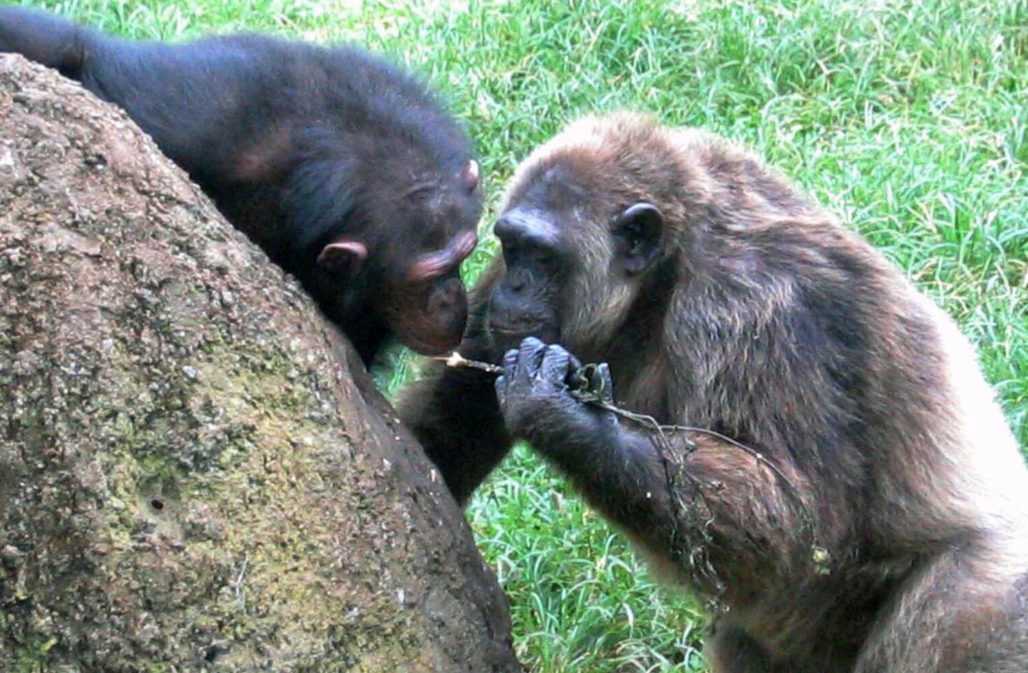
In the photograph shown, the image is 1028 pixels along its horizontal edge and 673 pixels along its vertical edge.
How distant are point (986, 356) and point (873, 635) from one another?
2.57 meters

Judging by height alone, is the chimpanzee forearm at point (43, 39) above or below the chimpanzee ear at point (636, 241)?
above

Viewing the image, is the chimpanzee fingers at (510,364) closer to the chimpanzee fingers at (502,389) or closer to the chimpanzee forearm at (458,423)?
the chimpanzee fingers at (502,389)

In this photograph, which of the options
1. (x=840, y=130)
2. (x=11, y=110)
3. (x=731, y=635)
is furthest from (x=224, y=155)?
(x=840, y=130)

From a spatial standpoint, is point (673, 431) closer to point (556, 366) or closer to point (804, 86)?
point (556, 366)

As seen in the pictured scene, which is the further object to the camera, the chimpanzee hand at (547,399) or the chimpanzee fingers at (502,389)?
the chimpanzee fingers at (502,389)

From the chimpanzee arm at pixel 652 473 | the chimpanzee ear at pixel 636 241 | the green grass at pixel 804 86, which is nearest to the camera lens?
the chimpanzee arm at pixel 652 473

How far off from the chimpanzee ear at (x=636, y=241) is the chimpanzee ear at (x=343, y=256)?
0.92 meters

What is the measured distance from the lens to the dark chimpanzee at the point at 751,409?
5082 mm

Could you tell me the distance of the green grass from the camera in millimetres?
8367

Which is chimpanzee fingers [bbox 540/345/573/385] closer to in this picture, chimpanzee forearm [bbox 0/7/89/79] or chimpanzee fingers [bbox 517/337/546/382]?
chimpanzee fingers [bbox 517/337/546/382]

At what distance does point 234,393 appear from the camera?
13.7 ft

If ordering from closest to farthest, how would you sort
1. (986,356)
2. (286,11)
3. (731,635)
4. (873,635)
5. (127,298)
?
(127,298) → (873,635) → (731,635) → (986,356) → (286,11)

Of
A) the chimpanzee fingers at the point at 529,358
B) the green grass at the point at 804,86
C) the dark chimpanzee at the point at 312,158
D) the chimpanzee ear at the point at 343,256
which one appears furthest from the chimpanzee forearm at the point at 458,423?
the green grass at the point at 804,86

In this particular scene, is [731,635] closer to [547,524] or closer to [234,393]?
[547,524]
